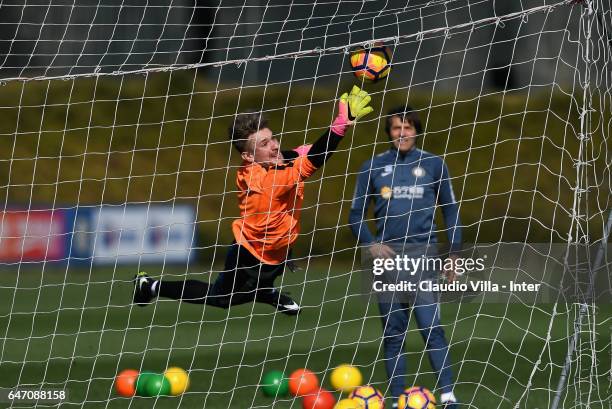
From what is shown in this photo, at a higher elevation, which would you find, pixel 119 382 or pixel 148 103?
pixel 119 382

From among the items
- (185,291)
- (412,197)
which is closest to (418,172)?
(412,197)

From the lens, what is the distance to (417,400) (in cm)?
571

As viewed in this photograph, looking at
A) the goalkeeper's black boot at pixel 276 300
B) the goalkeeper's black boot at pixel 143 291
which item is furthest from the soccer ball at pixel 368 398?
the goalkeeper's black boot at pixel 143 291

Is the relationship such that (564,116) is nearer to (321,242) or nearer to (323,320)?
(321,242)

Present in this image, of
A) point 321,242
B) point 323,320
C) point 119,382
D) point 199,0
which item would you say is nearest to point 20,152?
point 199,0

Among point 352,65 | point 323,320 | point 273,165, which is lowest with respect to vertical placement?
point 323,320

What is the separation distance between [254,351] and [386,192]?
2.85 metres

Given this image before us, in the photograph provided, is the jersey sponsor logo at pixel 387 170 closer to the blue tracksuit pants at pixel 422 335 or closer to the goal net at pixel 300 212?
the goal net at pixel 300 212

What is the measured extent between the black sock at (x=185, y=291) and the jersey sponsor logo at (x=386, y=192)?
1171 mm

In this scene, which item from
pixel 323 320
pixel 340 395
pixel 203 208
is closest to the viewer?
pixel 340 395

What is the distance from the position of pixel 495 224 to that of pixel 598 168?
2.86m

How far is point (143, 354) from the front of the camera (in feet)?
27.1

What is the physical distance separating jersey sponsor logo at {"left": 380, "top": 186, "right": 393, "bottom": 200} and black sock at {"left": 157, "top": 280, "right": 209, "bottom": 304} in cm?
117

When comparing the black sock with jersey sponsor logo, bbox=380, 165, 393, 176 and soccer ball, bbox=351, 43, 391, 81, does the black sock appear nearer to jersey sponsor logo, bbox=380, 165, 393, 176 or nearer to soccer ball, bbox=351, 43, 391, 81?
jersey sponsor logo, bbox=380, 165, 393, 176
